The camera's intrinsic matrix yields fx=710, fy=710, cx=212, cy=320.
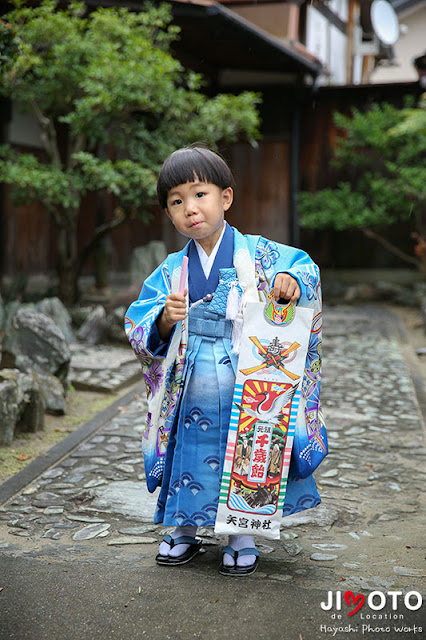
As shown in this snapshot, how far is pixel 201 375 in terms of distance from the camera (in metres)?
3.19

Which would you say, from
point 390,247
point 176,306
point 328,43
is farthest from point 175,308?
point 328,43

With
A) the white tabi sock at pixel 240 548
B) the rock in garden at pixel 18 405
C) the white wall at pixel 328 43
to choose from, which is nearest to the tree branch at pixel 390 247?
the white wall at pixel 328 43

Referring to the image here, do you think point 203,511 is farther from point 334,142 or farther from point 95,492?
point 334,142

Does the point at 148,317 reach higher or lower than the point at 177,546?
higher

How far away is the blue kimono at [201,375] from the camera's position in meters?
3.15

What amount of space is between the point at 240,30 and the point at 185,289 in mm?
9488

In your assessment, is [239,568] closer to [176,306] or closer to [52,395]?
[176,306]

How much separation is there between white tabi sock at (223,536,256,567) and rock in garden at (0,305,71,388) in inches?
133

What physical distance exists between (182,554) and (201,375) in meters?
0.85

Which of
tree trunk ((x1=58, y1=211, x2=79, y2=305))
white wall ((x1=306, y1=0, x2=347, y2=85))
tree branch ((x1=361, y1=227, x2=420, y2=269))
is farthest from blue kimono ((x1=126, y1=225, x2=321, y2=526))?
white wall ((x1=306, y1=0, x2=347, y2=85))

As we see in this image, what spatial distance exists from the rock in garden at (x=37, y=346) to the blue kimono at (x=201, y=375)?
3150 millimetres

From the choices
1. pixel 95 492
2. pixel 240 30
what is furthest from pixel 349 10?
pixel 95 492

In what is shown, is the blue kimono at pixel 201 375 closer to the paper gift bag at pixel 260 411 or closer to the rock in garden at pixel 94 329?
the paper gift bag at pixel 260 411

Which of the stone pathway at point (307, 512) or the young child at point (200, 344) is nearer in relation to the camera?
the young child at point (200, 344)
